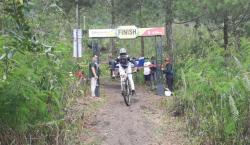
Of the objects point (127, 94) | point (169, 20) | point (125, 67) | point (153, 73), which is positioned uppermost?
point (169, 20)

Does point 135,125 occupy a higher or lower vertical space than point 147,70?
lower

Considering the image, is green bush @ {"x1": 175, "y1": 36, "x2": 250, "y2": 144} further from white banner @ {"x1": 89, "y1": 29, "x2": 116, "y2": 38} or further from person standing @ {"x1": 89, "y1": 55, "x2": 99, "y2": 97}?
white banner @ {"x1": 89, "y1": 29, "x2": 116, "y2": 38}

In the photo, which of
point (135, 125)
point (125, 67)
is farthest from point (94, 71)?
point (135, 125)

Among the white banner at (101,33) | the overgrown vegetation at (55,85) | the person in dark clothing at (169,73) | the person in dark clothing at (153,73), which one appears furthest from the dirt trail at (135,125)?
the white banner at (101,33)

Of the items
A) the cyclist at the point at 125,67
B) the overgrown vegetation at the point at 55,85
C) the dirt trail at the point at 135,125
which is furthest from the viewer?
the cyclist at the point at 125,67

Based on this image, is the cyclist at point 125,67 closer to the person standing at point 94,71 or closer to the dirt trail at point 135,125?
the dirt trail at point 135,125

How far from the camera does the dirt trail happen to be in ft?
Answer: 32.3

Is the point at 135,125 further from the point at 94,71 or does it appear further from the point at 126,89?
the point at 94,71

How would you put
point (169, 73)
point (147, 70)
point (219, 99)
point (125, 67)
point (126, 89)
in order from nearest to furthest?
point (219, 99), point (126, 89), point (125, 67), point (169, 73), point (147, 70)

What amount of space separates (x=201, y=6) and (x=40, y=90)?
10.3m

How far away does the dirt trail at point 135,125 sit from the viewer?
32.3 ft

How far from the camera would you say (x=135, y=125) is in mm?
11055

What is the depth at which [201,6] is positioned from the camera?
1642 cm

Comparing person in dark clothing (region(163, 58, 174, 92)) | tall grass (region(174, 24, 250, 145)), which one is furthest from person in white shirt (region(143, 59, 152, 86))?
tall grass (region(174, 24, 250, 145))
